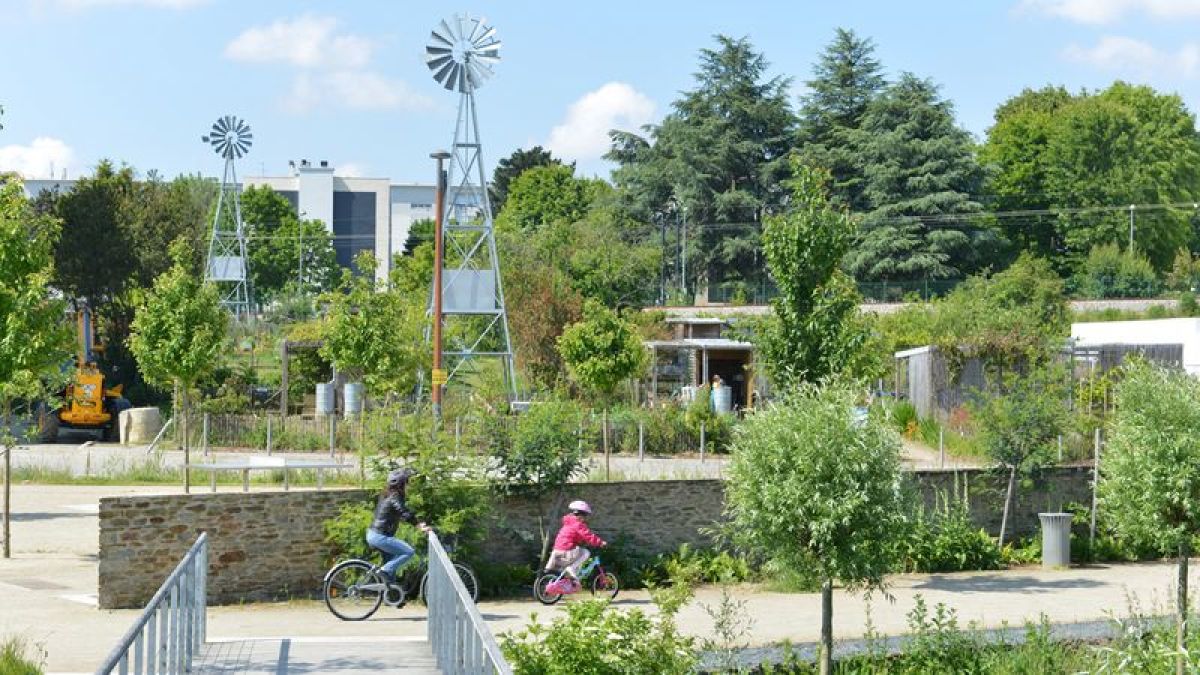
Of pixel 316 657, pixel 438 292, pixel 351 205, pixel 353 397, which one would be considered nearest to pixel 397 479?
pixel 316 657

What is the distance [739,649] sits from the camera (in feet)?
51.8

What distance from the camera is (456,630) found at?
11.6m

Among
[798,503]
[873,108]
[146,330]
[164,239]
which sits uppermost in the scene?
[873,108]

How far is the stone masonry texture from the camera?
18320 millimetres

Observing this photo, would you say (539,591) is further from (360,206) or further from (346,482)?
(360,206)

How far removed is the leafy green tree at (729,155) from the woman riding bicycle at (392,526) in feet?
178

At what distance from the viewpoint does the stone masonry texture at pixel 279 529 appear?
18.3m

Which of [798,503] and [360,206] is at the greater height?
[360,206]

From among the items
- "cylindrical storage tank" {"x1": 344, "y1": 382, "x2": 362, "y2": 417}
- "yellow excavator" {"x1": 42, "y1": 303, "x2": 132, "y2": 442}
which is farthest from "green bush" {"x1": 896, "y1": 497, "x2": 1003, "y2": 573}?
"yellow excavator" {"x1": 42, "y1": 303, "x2": 132, "y2": 442}

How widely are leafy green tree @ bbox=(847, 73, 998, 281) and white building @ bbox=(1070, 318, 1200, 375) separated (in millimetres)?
19438

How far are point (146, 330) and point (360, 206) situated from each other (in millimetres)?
119096

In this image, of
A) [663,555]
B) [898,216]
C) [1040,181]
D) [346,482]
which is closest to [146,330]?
[346,482]

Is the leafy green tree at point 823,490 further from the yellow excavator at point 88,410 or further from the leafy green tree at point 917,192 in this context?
the leafy green tree at point 917,192

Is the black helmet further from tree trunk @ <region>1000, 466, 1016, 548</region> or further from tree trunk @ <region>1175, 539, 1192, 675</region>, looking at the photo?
tree trunk @ <region>1000, 466, 1016, 548</region>
